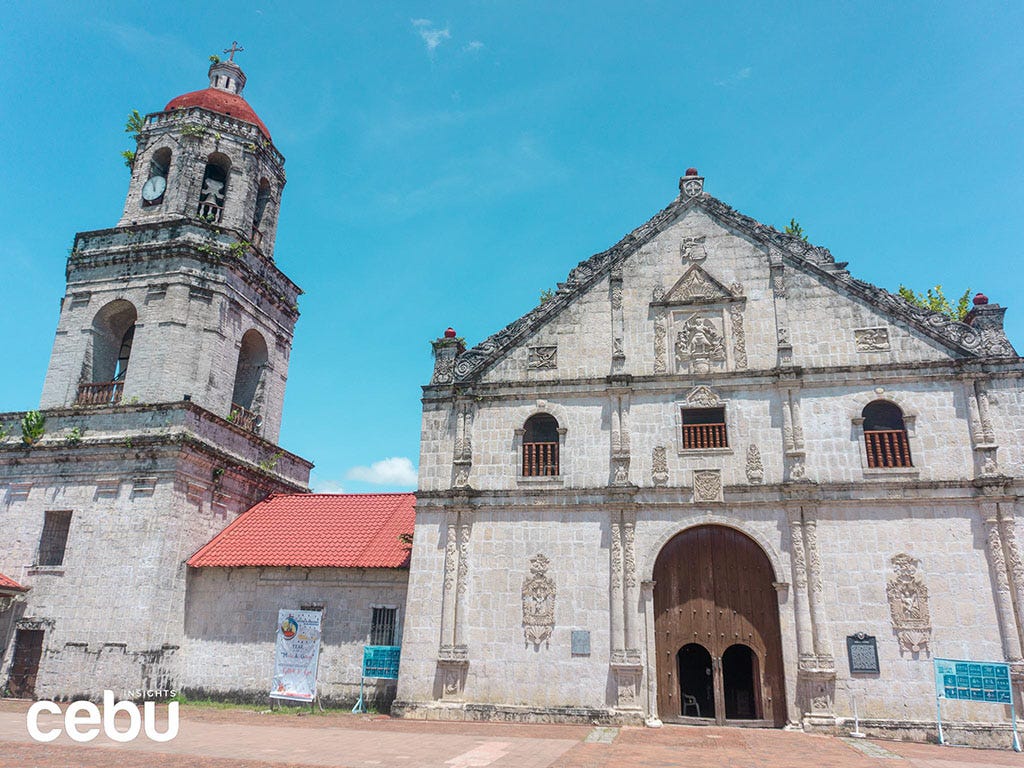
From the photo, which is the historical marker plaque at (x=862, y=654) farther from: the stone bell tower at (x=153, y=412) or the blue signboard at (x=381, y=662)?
the stone bell tower at (x=153, y=412)

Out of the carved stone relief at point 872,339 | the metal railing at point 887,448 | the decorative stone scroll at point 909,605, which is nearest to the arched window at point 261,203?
the carved stone relief at point 872,339

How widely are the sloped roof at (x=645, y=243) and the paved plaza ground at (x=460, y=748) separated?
958 cm

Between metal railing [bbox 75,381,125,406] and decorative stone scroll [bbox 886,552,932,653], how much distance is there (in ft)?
77.3

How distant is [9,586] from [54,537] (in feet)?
6.02

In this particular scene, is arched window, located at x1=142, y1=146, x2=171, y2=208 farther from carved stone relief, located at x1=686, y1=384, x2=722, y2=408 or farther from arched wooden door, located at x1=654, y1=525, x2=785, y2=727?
arched wooden door, located at x1=654, y1=525, x2=785, y2=727

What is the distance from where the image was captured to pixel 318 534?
2253 centimetres

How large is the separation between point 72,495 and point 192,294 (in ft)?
24.3

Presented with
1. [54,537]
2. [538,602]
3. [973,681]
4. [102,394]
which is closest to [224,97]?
[102,394]

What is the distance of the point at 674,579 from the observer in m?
17.9

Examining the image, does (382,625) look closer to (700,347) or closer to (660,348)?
(660,348)

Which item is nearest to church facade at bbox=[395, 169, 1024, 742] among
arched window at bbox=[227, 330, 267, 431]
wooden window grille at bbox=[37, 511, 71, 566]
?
arched window at bbox=[227, 330, 267, 431]

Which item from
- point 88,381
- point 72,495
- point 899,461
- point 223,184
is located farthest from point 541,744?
point 223,184

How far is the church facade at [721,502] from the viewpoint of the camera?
16453 millimetres

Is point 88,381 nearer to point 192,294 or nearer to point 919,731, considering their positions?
A: point 192,294
